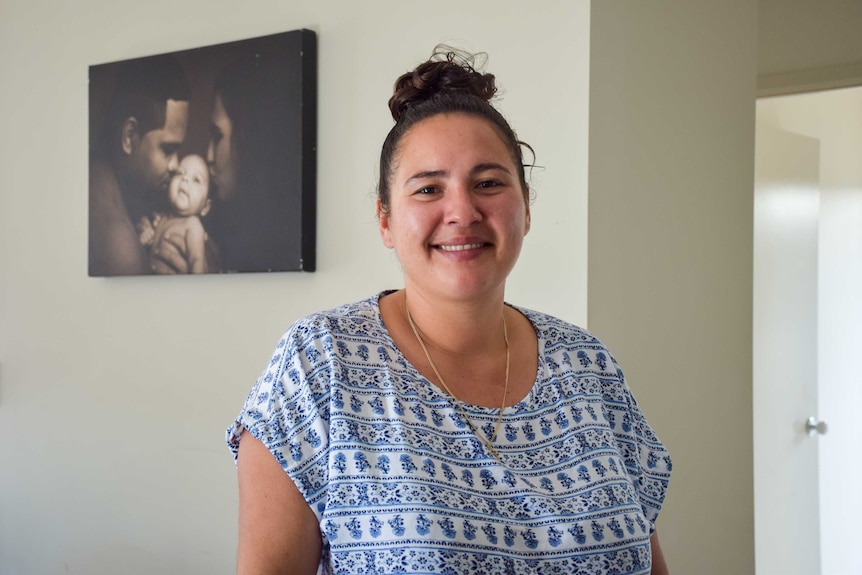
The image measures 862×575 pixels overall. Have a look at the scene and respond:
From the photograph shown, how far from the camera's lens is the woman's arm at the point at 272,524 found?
1.07 m

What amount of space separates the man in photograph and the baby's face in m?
0.03

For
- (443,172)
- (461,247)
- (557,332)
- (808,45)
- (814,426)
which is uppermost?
(808,45)

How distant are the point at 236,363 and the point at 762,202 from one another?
2.02 metres

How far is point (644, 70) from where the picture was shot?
2047 millimetres

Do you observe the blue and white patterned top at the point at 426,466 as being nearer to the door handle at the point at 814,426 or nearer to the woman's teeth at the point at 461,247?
the woman's teeth at the point at 461,247

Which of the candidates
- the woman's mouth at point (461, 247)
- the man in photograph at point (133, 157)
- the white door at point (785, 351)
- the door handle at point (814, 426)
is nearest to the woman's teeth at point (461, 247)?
the woman's mouth at point (461, 247)

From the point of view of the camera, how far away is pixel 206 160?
7.80 feet

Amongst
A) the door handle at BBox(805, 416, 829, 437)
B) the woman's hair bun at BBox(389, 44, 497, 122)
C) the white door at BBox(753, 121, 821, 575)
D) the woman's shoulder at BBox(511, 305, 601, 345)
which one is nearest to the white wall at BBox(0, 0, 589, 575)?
the woman's shoulder at BBox(511, 305, 601, 345)

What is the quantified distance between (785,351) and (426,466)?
101 inches

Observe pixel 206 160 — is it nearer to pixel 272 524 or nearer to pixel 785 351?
pixel 272 524

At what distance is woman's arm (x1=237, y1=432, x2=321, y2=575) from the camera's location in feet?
3.51

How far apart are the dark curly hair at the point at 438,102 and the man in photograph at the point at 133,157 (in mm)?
1236

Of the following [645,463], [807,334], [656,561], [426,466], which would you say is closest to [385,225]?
[426,466]

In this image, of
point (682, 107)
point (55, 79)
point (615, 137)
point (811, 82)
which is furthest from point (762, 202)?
point (55, 79)
